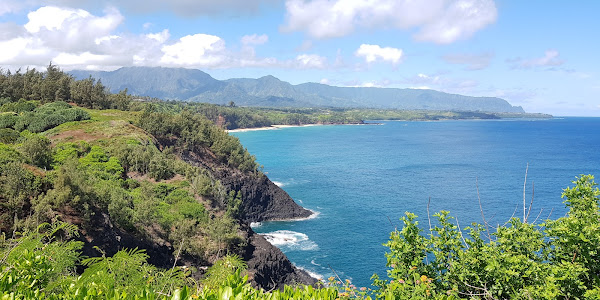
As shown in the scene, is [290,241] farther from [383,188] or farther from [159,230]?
[383,188]

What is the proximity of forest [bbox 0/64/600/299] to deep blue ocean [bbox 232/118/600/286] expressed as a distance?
883 cm

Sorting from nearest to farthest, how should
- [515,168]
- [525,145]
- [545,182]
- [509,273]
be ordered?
1. [509,273]
2. [545,182]
3. [515,168]
4. [525,145]

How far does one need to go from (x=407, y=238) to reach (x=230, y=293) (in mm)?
7031

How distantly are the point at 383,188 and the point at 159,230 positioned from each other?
50.2 metres

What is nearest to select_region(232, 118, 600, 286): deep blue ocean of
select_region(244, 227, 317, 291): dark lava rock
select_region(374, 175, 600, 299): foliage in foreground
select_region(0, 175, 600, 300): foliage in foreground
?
select_region(244, 227, 317, 291): dark lava rock

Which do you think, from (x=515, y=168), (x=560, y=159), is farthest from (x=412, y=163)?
(x=560, y=159)

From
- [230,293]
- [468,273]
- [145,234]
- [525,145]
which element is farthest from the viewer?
[525,145]

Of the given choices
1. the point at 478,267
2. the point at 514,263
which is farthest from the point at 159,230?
the point at 514,263

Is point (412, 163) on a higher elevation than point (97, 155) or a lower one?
lower

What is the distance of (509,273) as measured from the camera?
9.60 meters

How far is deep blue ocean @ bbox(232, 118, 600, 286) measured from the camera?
46.0 meters

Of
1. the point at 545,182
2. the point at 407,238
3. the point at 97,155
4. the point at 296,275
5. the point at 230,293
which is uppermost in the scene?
the point at 230,293

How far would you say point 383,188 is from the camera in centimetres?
7144

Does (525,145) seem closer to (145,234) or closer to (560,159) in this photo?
(560,159)
